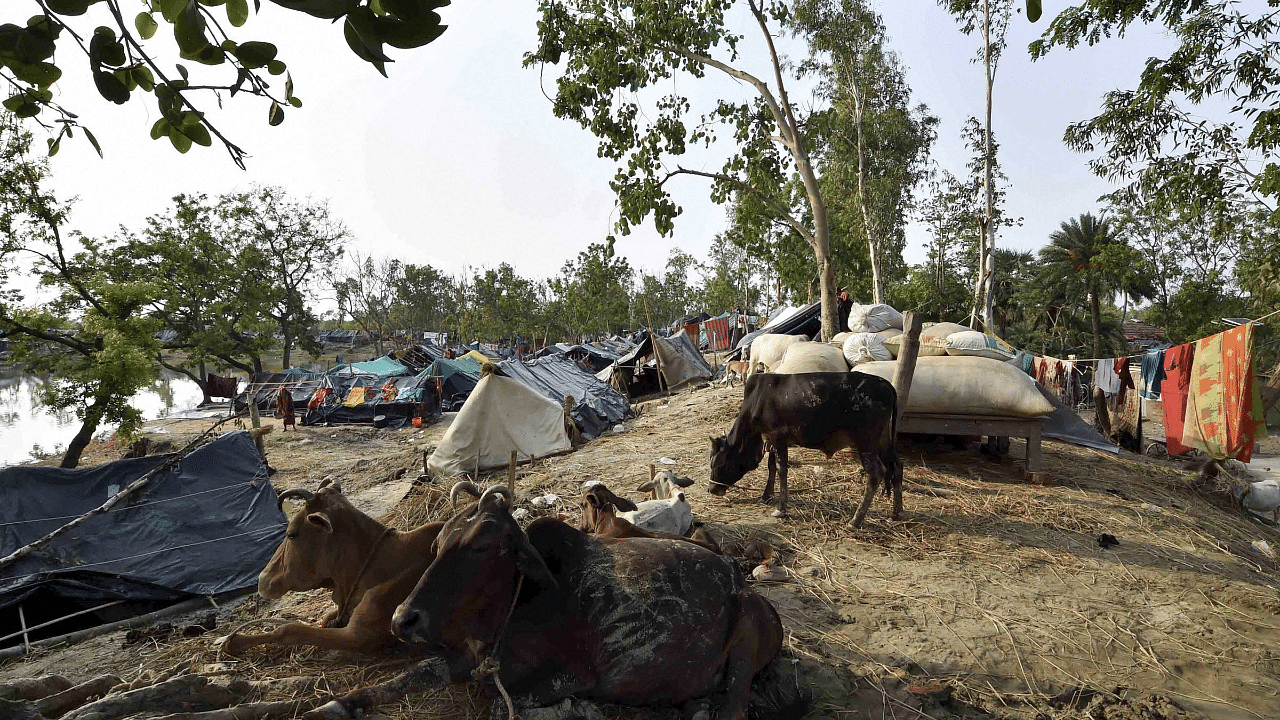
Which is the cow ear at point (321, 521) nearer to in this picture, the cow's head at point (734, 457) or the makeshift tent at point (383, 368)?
the cow's head at point (734, 457)

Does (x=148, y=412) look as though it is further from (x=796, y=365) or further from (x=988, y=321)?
(x=988, y=321)

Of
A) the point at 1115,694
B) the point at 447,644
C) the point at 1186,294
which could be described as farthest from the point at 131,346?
the point at 1186,294

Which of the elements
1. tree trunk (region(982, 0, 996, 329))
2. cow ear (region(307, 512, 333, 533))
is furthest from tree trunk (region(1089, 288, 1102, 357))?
cow ear (region(307, 512, 333, 533))

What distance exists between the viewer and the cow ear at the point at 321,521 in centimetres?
326

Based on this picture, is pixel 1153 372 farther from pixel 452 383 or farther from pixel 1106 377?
pixel 452 383

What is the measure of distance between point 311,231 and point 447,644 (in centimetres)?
3004

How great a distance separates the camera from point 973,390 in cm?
717

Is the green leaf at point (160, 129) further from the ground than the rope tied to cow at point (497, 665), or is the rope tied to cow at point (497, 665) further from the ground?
the green leaf at point (160, 129)

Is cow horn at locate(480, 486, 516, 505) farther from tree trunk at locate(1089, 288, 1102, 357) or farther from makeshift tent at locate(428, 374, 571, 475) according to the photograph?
tree trunk at locate(1089, 288, 1102, 357)

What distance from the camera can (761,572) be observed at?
4.77 m

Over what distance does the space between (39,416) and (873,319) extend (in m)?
34.0

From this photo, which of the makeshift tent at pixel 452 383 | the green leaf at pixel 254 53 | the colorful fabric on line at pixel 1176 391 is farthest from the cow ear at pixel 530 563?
the makeshift tent at pixel 452 383

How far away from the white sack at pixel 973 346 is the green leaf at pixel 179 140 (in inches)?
338

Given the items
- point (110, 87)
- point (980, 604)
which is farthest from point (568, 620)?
point (980, 604)
